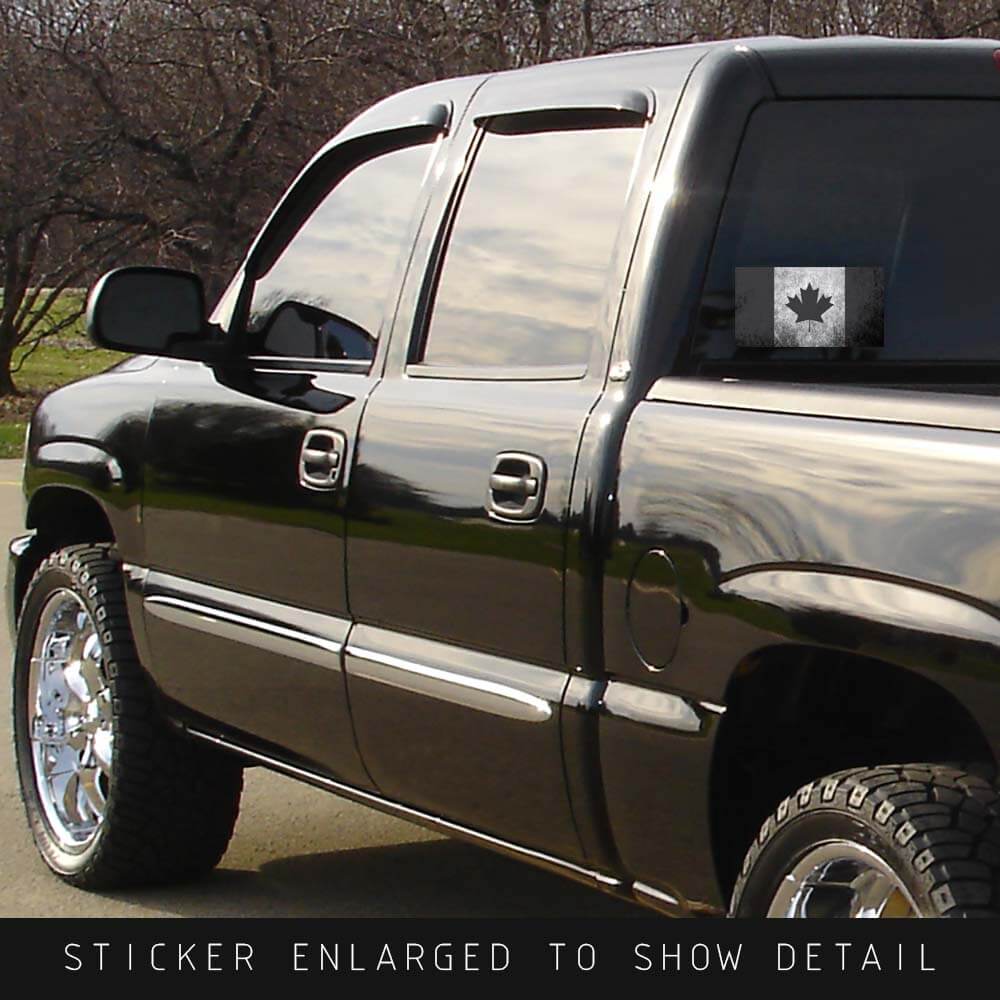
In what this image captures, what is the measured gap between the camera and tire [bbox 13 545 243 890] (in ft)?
18.7

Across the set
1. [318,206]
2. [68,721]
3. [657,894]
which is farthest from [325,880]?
[657,894]

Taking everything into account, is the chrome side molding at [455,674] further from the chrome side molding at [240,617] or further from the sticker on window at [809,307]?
the sticker on window at [809,307]

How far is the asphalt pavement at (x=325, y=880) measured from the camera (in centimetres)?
572

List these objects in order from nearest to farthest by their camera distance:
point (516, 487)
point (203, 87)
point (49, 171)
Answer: point (516, 487) < point (203, 87) < point (49, 171)

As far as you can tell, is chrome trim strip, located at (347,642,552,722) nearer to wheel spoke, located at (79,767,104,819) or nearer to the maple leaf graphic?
the maple leaf graphic

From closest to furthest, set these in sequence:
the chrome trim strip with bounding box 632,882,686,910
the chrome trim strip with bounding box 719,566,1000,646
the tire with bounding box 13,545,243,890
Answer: the chrome trim strip with bounding box 719,566,1000,646
the chrome trim strip with bounding box 632,882,686,910
the tire with bounding box 13,545,243,890

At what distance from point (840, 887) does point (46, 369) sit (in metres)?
32.0

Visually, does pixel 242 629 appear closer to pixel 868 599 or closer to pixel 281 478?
pixel 281 478

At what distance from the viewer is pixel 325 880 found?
239 inches

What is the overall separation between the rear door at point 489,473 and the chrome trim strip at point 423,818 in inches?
1.2

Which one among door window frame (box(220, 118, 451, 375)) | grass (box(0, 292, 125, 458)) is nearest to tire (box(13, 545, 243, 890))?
door window frame (box(220, 118, 451, 375))

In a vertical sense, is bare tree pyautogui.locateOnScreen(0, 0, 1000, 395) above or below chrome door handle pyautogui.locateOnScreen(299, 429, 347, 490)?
above

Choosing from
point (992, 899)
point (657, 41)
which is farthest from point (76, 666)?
point (657, 41)

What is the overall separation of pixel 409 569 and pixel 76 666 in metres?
1.89
